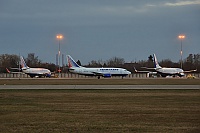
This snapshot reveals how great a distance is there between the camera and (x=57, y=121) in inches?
564

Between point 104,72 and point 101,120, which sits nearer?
point 101,120

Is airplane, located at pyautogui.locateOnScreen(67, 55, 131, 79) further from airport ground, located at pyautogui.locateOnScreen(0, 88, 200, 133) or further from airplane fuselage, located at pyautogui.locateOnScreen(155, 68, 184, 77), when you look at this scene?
airport ground, located at pyautogui.locateOnScreen(0, 88, 200, 133)

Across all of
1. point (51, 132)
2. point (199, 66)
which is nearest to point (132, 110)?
point (51, 132)

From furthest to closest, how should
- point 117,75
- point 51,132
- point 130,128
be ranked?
1. point 117,75
2. point 130,128
3. point 51,132

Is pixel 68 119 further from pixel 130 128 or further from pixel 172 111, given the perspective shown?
pixel 172 111

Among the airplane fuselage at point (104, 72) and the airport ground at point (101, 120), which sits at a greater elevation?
the airplane fuselage at point (104, 72)

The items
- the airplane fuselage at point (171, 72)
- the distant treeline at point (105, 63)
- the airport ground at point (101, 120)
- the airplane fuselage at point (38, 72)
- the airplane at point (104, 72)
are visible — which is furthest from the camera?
the distant treeline at point (105, 63)

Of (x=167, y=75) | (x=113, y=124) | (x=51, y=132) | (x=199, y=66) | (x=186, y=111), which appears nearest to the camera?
(x=51, y=132)

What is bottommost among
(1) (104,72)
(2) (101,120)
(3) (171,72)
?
(2) (101,120)

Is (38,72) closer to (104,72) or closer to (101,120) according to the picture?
(104,72)

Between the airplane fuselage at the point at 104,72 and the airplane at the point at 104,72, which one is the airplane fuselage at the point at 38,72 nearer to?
the airplane at the point at 104,72

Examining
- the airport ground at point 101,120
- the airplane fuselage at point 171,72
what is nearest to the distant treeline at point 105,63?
the airplane fuselage at point 171,72

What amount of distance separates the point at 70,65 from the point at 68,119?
287 feet

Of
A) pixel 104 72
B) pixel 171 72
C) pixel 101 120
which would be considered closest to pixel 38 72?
pixel 104 72
